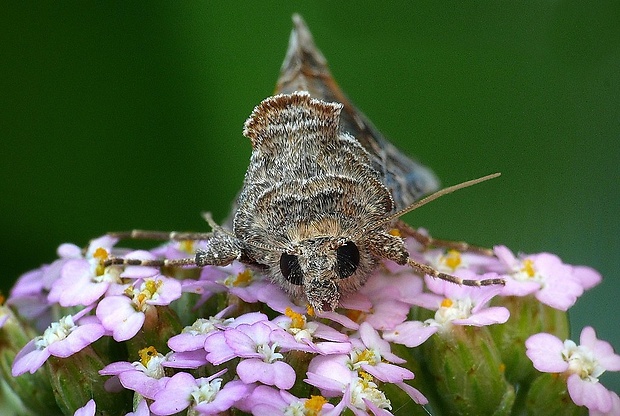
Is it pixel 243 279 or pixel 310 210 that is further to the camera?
pixel 243 279

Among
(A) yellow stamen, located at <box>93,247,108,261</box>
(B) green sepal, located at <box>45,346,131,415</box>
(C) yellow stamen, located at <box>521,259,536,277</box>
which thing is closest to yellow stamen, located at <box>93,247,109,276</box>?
(A) yellow stamen, located at <box>93,247,108,261</box>

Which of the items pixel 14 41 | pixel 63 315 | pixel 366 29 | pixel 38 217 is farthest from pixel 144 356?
pixel 366 29

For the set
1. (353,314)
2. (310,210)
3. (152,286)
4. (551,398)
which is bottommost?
(551,398)

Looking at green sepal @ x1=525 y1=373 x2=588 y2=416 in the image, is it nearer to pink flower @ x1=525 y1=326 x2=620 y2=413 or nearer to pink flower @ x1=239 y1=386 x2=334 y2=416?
pink flower @ x1=525 y1=326 x2=620 y2=413

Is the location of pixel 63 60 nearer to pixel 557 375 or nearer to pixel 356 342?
→ pixel 356 342

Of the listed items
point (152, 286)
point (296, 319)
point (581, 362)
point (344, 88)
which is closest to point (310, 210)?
point (296, 319)

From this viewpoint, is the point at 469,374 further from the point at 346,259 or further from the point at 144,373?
the point at 144,373
